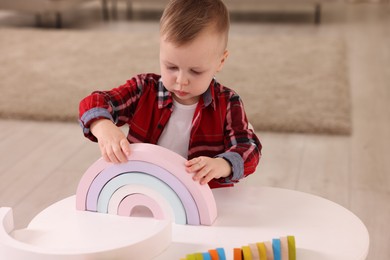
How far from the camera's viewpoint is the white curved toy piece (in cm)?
104

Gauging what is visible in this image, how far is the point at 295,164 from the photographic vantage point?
6.98 ft

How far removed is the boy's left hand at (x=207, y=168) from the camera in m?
1.05

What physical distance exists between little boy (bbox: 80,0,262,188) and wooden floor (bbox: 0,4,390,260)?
60 cm

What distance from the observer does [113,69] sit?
10.2ft

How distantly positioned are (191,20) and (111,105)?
0.81 feet

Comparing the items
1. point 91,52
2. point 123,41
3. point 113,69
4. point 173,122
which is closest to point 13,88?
point 113,69

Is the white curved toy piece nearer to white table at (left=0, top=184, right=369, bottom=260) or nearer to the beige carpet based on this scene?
Result: white table at (left=0, top=184, right=369, bottom=260)

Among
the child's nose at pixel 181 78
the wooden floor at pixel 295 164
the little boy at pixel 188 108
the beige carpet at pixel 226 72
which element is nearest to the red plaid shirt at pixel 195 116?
the little boy at pixel 188 108

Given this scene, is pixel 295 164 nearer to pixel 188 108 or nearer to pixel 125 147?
pixel 188 108

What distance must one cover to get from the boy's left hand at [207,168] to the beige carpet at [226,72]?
4.23ft

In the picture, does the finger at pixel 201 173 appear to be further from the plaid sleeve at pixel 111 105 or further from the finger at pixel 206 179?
the plaid sleeve at pixel 111 105

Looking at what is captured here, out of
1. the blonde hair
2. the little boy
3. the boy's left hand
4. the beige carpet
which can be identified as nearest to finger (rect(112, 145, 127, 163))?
the little boy

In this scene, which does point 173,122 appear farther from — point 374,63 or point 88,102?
point 374,63

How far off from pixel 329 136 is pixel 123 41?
69.3 inches
